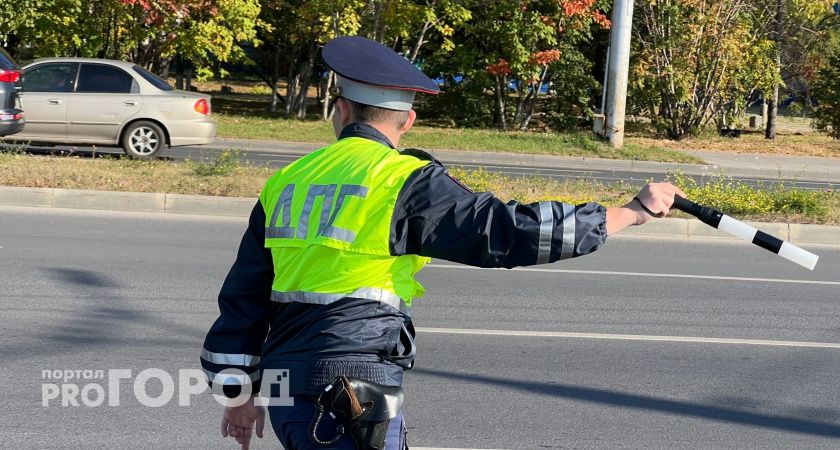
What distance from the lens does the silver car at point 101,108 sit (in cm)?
1510

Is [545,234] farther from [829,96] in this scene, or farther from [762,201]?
[829,96]

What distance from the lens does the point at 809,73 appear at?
29500 millimetres

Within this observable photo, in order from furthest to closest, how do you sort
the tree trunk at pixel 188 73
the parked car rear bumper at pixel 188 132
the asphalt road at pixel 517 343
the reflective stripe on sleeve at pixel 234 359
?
the tree trunk at pixel 188 73
the parked car rear bumper at pixel 188 132
the asphalt road at pixel 517 343
the reflective stripe on sleeve at pixel 234 359

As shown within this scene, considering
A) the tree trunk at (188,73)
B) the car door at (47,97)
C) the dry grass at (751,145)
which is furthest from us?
the tree trunk at (188,73)

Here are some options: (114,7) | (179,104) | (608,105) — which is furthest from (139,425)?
(114,7)

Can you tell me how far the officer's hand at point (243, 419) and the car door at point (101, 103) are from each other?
1302cm

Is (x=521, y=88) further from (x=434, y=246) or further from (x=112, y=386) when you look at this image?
(x=434, y=246)

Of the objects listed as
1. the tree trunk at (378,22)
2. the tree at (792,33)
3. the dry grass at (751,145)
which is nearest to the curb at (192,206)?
the dry grass at (751,145)

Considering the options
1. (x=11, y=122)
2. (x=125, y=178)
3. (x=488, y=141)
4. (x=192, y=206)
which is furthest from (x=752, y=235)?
(x=488, y=141)

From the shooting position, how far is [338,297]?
2434 mm

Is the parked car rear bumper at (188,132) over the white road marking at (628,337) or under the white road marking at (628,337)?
over

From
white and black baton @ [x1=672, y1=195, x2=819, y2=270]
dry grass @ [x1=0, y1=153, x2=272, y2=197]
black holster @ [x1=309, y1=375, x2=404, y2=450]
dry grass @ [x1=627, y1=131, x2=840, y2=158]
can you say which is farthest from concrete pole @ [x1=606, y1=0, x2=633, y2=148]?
black holster @ [x1=309, y1=375, x2=404, y2=450]

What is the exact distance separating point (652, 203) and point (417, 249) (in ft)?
1.97

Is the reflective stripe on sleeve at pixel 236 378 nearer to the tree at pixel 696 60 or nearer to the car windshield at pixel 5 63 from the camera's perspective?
the car windshield at pixel 5 63
